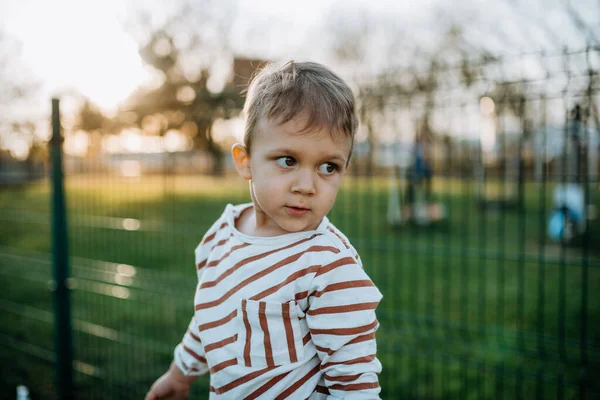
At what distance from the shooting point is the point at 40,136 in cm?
350

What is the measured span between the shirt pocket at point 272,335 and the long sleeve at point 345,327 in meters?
0.06

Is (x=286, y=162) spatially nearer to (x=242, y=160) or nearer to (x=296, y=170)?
(x=296, y=170)

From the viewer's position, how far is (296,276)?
1.09m

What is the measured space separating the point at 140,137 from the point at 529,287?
194 inches

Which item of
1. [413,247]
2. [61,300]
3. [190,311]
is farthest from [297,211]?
[190,311]

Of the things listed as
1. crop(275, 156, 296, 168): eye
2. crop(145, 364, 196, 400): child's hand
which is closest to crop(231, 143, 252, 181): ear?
crop(275, 156, 296, 168): eye

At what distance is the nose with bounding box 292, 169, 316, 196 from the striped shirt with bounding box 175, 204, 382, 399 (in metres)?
0.11

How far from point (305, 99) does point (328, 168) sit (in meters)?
0.16

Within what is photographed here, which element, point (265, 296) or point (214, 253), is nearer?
point (265, 296)

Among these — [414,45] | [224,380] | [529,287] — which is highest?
[414,45]

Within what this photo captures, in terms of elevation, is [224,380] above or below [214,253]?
below

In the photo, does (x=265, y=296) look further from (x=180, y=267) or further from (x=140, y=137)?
(x=180, y=267)

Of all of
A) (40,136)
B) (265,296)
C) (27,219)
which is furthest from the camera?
(27,219)

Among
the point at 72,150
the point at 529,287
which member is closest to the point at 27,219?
the point at 72,150
